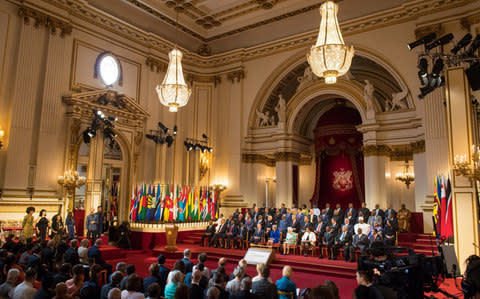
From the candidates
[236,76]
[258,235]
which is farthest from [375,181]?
[236,76]

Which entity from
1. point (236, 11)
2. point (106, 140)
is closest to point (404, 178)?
point (236, 11)

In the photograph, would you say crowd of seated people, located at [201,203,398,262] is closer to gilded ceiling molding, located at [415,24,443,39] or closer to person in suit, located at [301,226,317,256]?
person in suit, located at [301,226,317,256]

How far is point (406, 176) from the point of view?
14.5 metres

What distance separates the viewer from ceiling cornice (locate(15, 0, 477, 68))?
11203 millimetres

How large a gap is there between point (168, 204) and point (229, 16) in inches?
307

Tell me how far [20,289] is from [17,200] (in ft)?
23.8

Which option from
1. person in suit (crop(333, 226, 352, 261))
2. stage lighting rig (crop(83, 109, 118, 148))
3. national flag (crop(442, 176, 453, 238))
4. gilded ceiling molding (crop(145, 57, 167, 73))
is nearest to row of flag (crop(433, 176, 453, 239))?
national flag (crop(442, 176, 453, 238))

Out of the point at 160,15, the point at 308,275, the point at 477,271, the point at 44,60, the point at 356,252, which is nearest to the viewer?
the point at 477,271

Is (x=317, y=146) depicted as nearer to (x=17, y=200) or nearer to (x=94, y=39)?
(x=94, y=39)

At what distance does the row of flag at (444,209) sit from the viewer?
714 centimetres

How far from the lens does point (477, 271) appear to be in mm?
3334

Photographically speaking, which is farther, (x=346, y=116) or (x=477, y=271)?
(x=346, y=116)

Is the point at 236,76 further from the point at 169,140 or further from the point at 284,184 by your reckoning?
the point at 284,184

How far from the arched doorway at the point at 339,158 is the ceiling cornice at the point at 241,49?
3381 mm
